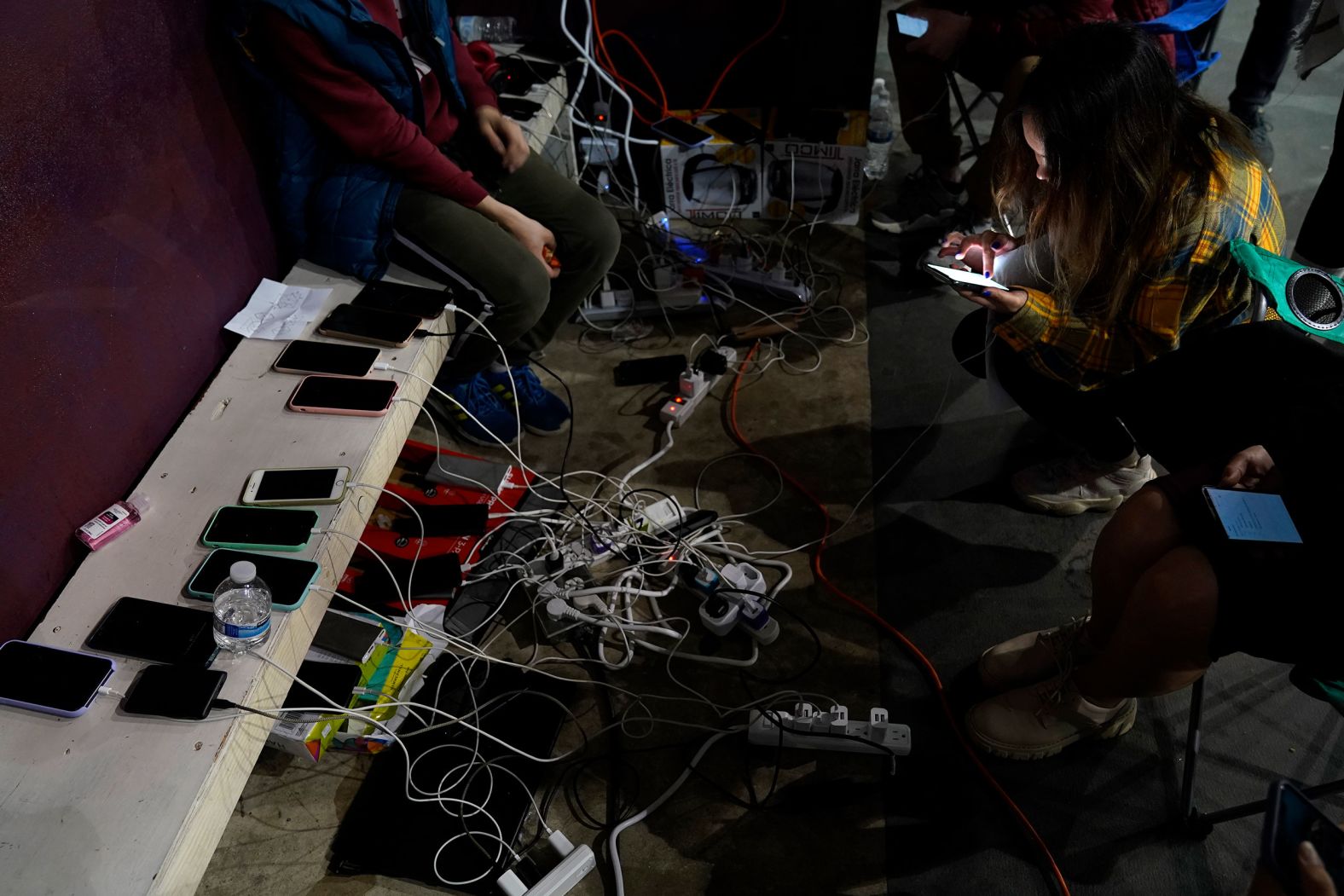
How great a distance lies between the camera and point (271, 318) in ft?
6.31

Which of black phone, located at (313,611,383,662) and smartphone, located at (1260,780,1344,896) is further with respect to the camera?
black phone, located at (313,611,383,662)

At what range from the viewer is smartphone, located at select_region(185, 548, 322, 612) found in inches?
56.5

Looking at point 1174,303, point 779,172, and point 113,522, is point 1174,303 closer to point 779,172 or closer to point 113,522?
point 779,172

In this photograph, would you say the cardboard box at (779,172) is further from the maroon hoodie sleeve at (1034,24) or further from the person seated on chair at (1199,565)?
the person seated on chair at (1199,565)

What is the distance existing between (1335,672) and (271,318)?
6.35ft

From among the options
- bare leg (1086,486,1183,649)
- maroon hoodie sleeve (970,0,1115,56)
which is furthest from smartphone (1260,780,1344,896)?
maroon hoodie sleeve (970,0,1115,56)

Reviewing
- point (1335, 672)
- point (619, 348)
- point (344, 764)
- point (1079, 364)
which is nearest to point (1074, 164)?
point (1079, 364)

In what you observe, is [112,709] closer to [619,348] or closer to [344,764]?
[344,764]

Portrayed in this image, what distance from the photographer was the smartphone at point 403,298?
1.93 metres

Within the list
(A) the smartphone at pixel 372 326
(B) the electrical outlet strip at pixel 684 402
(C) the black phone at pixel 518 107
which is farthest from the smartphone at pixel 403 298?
(C) the black phone at pixel 518 107

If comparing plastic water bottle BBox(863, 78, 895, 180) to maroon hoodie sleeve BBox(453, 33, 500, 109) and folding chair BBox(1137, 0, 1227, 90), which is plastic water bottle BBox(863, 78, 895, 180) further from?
maroon hoodie sleeve BBox(453, 33, 500, 109)

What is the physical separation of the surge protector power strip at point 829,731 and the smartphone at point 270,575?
0.85m

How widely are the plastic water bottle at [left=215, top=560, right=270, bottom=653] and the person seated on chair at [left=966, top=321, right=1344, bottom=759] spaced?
1.27m

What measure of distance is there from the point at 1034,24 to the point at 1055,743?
6.29 feet
